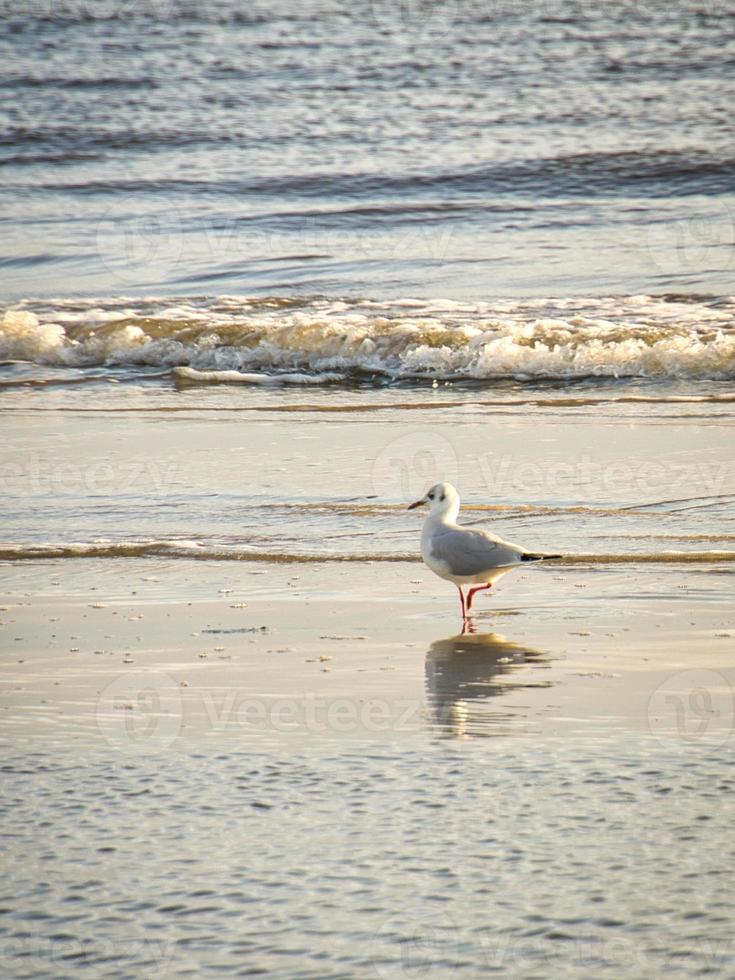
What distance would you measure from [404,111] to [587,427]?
51.5ft

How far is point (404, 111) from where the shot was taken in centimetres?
2406

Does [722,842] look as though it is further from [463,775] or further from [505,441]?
[505,441]

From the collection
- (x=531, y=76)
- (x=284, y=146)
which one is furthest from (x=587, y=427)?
(x=531, y=76)

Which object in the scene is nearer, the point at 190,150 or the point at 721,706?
the point at 721,706
